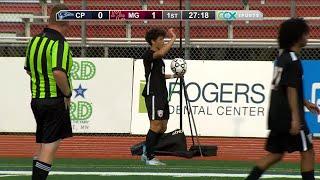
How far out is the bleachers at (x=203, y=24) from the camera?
17.8 metres

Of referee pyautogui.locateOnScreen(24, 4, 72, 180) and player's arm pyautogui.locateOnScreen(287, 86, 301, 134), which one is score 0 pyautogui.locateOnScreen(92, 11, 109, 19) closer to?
referee pyautogui.locateOnScreen(24, 4, 72, 180)

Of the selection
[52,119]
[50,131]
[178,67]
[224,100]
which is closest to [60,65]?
[52,119]

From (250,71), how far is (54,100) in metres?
7.24

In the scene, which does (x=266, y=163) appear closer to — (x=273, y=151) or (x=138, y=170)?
(x=273, y=151)

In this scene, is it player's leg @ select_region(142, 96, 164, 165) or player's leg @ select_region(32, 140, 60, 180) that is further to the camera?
player's leg @ select_region(142, 96, 164, 165)

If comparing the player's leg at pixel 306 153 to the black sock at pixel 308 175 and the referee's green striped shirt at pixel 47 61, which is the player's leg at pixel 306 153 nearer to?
the black sock at pixel 308 175

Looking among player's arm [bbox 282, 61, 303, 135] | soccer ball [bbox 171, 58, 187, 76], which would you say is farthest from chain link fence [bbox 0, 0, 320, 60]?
player's arm [bbox 282, 61, 303, 135]

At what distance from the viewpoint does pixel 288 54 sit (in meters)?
6.93

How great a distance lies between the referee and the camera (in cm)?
740

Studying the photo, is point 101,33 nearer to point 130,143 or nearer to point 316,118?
point 130,143

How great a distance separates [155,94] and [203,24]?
6.78 m

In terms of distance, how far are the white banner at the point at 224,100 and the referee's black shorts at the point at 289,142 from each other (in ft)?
22.5

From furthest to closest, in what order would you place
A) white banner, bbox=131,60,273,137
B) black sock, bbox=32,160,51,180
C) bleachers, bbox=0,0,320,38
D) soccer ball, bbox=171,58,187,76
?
bleachers, bbox=0,0,320,38 < white banner, bbox=131,60,273,137 < soccer ball, bbox=171,58,187,76 < black sock, bbox=32,160,51,180

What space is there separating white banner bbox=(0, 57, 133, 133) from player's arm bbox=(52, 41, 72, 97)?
680 cm
